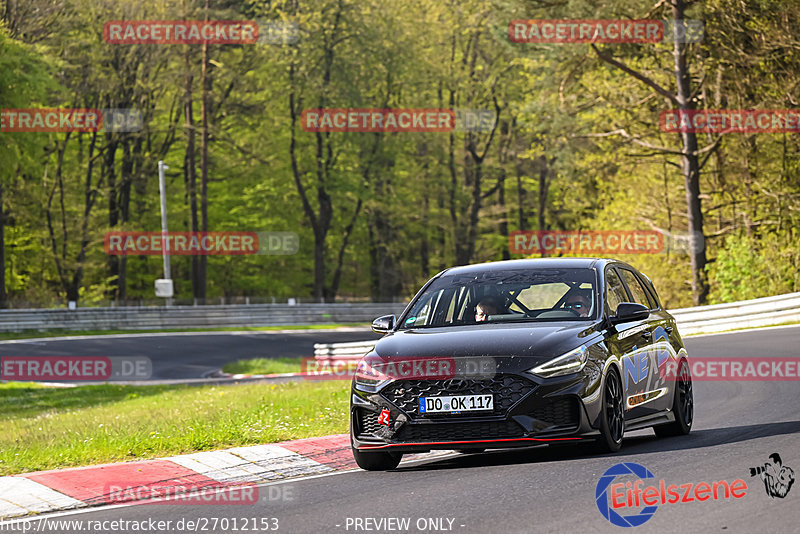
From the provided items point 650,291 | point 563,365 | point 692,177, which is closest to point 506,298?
point 563,365

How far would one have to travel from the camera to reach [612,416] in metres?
9.33

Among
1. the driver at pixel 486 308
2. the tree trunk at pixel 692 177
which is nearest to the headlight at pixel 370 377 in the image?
the driver at pixel 486 308

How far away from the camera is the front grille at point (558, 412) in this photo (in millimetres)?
8750

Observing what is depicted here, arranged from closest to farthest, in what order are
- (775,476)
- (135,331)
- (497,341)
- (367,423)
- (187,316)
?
1. (775,476)
2. (497,341)
3. (367,423)
4. (135,331)
5. (187,316)

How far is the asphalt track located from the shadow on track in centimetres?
1

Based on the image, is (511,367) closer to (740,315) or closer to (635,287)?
(635,287)

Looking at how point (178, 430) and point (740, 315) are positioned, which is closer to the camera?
point (178, 430)

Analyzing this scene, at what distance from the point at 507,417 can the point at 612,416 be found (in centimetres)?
110

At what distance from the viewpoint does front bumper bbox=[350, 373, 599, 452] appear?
28.7ft

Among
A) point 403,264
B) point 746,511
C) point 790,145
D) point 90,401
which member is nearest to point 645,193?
point 790,145

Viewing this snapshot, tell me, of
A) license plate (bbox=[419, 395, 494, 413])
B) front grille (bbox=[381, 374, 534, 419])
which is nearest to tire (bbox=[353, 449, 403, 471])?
front grille (bbox=[381, 374, 534, 419])

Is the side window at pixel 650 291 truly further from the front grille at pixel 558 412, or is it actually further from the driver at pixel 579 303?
the front grille at pixel 558 412

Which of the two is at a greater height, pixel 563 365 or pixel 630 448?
pixel 563 365

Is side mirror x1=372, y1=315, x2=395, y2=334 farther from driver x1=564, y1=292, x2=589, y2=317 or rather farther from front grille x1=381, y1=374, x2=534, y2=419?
driver x1=564, y1=292, x2=589, y2=317
